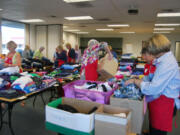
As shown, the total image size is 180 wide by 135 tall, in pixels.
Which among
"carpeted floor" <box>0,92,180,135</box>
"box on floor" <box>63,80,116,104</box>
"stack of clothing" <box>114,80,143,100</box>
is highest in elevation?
"stack of clothing" <box>114,80,143,100</box>

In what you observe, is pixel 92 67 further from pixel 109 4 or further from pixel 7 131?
pixel 109 4

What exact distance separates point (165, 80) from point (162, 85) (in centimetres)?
5

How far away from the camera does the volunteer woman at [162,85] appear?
1.32 meters

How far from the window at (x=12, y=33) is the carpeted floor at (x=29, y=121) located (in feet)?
17.1

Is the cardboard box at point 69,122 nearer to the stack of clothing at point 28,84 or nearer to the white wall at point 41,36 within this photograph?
the stack of clothing at point 28,84

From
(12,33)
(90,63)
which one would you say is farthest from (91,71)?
(12,33)

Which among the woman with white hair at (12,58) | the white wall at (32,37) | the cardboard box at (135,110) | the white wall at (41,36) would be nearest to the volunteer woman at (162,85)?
the cardboard box at (135,110)

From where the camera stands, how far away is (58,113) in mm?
1208

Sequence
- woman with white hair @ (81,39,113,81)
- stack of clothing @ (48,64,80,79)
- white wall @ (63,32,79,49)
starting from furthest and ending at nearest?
white wall @ (63,32,79,49), stack of clothing @ (48,64,80,79), woman with white hair @ (81,39,113,81)

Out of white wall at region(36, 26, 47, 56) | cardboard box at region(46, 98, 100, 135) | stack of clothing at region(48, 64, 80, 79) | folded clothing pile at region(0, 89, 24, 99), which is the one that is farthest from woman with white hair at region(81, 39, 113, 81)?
white wall at region(36, 26, 47, 56)

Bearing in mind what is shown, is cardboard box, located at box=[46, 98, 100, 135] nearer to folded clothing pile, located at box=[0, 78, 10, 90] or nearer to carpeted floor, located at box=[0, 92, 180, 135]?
folded clothing pile, located at box=[0, 78, 10, 90]

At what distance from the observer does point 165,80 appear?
1.31 m

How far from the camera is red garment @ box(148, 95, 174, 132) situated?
143cm

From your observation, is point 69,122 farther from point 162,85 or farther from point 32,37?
point 32,37
